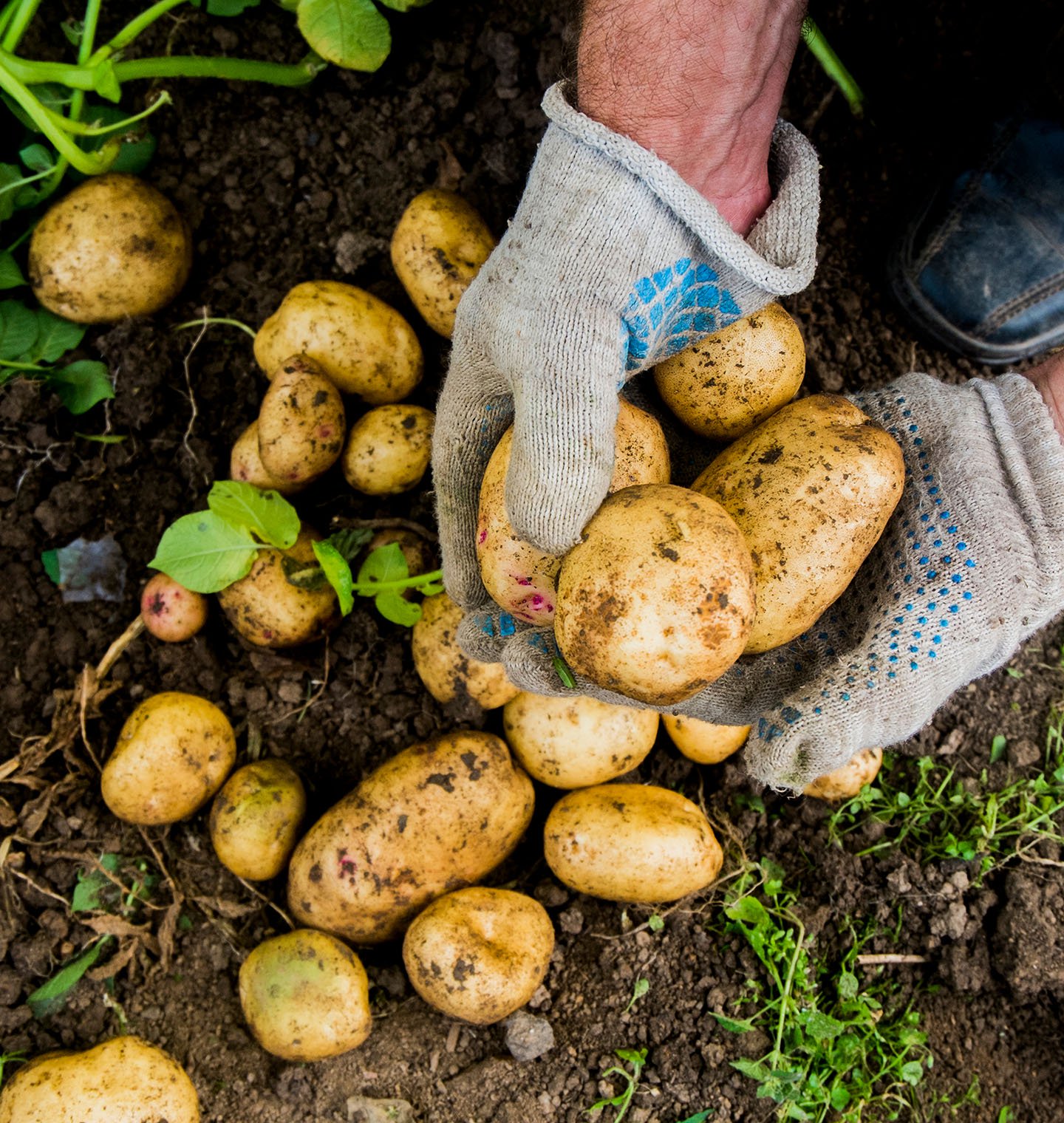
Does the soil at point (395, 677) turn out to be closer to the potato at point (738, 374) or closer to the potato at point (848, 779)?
the potato at point (848, 779)

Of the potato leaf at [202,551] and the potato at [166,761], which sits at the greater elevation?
the potato leaf at [202,551]

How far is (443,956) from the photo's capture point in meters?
2.30

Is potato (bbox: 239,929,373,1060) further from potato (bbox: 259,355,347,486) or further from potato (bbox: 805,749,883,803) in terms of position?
potato (bbox: 805,749,883,803)

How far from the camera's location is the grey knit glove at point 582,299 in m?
1.78

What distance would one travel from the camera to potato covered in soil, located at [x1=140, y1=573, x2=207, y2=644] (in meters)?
2.71

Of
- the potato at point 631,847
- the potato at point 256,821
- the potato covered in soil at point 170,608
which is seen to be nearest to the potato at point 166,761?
the potato at point 256,821

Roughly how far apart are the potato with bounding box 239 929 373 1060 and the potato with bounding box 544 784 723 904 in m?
0.61

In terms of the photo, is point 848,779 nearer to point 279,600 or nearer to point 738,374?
point 738,374

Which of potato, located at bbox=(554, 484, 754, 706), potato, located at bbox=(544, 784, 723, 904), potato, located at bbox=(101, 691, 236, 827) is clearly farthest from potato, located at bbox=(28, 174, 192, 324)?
Result: potato, located at bbox=(544, 784, 723, 904)

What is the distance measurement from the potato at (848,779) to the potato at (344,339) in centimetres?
169

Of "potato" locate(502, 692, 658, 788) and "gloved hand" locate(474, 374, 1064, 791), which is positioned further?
"potato" locate(502, 692, 658, 788)

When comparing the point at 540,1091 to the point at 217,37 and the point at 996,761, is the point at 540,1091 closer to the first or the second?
the point at 996,761

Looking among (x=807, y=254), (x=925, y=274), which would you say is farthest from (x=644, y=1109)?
(x=925, y=274)

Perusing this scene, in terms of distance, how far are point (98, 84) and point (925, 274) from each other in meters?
2.57
